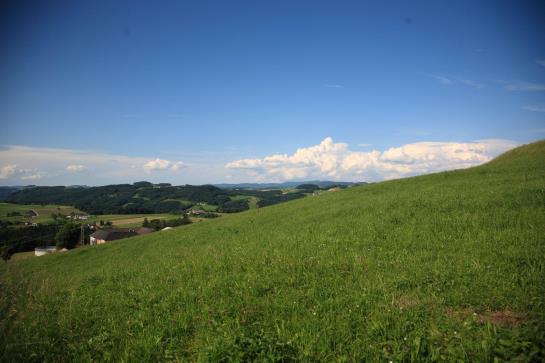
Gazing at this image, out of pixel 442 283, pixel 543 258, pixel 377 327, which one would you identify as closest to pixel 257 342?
pixel 377 327

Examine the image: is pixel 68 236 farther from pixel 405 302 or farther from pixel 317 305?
A: pixel 405 302

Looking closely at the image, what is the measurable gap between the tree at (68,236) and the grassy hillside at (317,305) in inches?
2765

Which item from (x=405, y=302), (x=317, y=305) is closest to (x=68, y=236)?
(x=317, y=305)

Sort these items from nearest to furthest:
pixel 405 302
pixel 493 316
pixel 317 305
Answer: pixel 493 316
pixel 405 302
pixel 317 305

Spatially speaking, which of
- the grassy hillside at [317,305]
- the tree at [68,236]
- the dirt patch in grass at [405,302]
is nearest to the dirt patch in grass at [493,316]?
the grassy hillside at [317,305]

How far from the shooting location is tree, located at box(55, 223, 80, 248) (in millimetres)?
68125

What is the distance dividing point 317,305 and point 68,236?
3139 inches

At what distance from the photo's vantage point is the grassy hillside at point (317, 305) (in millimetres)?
4844

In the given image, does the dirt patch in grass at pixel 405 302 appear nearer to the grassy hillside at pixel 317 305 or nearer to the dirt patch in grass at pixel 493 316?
the grassy hillside at pixel 317 305

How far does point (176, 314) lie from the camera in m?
6.56

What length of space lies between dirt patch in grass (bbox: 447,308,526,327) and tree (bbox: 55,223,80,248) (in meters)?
81.2

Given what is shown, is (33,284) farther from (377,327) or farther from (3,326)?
(377,327)

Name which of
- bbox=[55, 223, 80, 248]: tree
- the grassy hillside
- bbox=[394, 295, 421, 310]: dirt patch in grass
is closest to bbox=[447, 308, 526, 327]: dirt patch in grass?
Answer: the grassy hillside

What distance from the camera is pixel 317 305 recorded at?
6.46 meters
